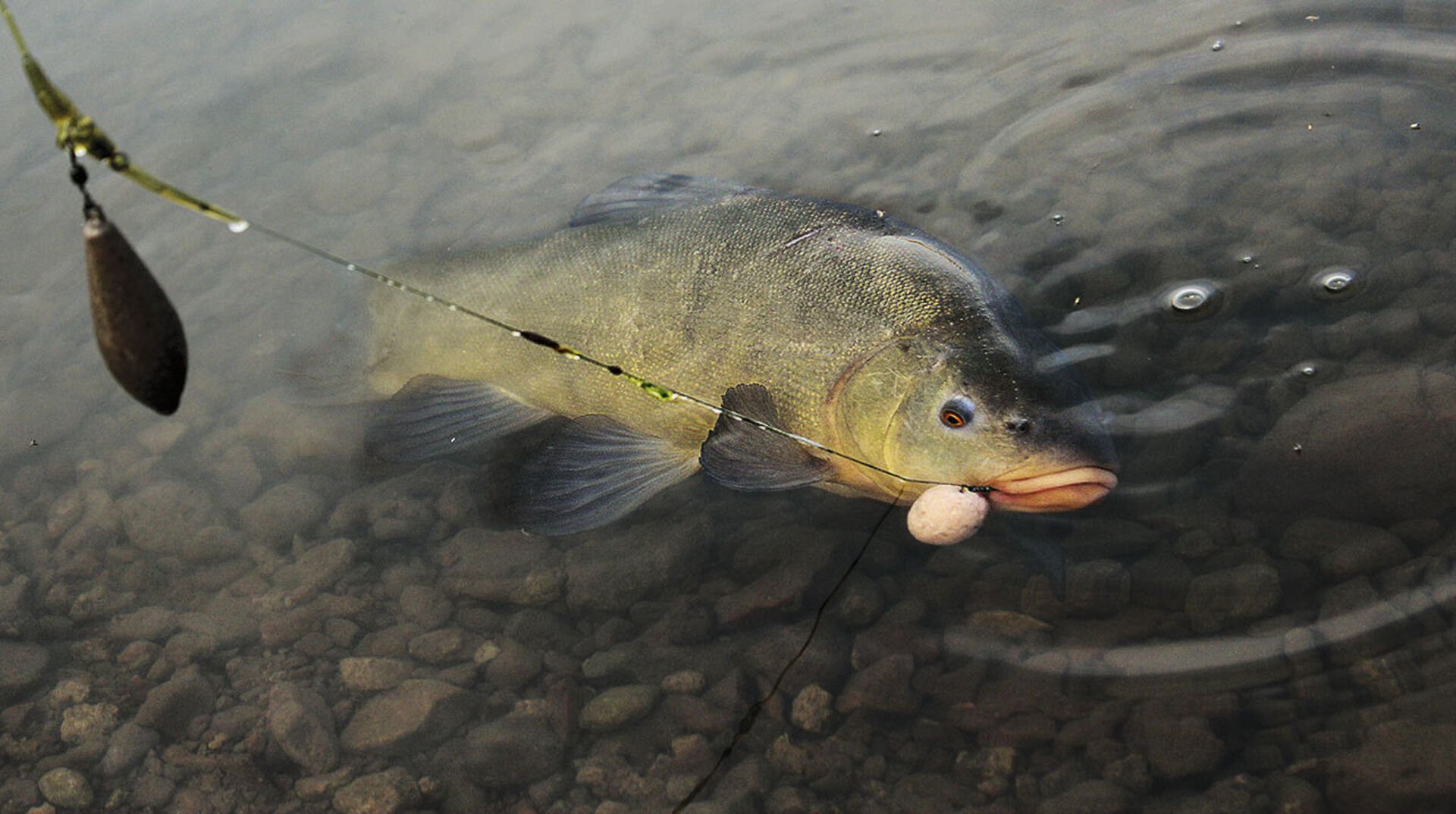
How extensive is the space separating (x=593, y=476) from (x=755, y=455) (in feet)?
1.97

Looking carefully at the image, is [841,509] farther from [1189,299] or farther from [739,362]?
[1189,299]

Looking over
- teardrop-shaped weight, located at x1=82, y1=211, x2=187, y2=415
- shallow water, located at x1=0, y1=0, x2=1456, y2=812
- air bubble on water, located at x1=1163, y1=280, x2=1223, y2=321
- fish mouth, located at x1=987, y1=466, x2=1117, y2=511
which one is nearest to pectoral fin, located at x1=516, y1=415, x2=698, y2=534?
shallow water, located at x1=0, y1=0, x2=1456, y2=812

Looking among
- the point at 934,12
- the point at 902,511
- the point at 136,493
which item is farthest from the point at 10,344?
the point at 934,12

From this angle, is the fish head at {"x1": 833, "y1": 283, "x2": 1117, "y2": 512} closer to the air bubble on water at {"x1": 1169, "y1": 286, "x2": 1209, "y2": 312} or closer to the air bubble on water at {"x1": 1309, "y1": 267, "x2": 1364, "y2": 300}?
the air bubble on water at {"x1": 1169, "y1": 286, "x2": 1209, "y2": 312}

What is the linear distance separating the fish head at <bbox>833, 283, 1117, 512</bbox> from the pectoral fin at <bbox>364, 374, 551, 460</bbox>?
1.32 m

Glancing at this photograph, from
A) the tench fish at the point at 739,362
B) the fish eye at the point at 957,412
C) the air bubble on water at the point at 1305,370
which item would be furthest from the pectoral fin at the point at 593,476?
the air bubble on water at the point at 1305,370

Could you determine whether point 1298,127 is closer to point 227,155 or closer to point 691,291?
point 691,291

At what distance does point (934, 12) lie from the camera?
20.1ft

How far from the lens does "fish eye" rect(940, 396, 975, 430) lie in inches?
127

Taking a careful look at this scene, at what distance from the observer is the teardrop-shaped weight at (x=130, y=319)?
2152mm

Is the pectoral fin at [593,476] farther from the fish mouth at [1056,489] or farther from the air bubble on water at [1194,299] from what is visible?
the air bubble on water at [1194,299]

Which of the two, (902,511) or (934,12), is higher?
(934,12)

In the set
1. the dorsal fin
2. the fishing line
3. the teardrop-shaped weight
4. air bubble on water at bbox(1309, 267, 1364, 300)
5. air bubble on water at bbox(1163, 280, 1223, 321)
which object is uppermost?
the teardrop-shaped weight

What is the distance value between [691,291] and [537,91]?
9.73 feet
